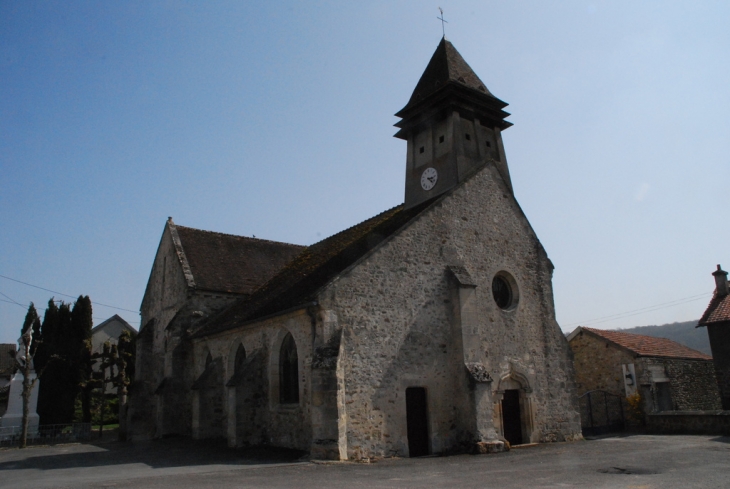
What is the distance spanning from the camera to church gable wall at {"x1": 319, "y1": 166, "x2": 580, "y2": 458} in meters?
15.0

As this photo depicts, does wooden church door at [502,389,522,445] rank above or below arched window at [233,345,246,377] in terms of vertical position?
below

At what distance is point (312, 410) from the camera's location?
555 inches

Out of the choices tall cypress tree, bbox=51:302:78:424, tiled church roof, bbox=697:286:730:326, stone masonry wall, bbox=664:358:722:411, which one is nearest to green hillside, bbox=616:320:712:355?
stone masonry wall, bbox=664:358:722:411

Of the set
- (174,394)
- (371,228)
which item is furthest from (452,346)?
(174,394)

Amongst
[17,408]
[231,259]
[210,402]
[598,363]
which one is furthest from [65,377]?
[598,363]

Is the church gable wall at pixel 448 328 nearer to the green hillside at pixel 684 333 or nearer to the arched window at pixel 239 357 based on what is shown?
the arched window at pixel 239 357

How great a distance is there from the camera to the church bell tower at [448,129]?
20734 millimetres

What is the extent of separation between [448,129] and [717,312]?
15.6 metres

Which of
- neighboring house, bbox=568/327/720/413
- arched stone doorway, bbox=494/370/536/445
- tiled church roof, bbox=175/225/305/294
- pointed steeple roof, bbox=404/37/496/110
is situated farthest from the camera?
neighboring house, bbox=568/327/720/413

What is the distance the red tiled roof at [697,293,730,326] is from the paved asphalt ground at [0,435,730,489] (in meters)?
8.30

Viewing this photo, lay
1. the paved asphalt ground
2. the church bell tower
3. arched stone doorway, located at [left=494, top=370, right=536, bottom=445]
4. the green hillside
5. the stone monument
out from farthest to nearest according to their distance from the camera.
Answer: the green hillside → the stone monument → the church bell tower → arched stone doorway, located at [left=494, top=370, right=536, bottom=445] → the paved asphalt ground

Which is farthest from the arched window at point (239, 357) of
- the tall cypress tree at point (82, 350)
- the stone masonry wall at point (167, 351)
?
the tall cypress tree at point (82, 350)

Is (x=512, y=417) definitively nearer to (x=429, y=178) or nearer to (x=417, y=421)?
(x=417, y=421)

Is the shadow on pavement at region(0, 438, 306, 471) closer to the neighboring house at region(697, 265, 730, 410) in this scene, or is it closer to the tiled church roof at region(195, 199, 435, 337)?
the tiled church roof at region(195, 199, 435, 337)
